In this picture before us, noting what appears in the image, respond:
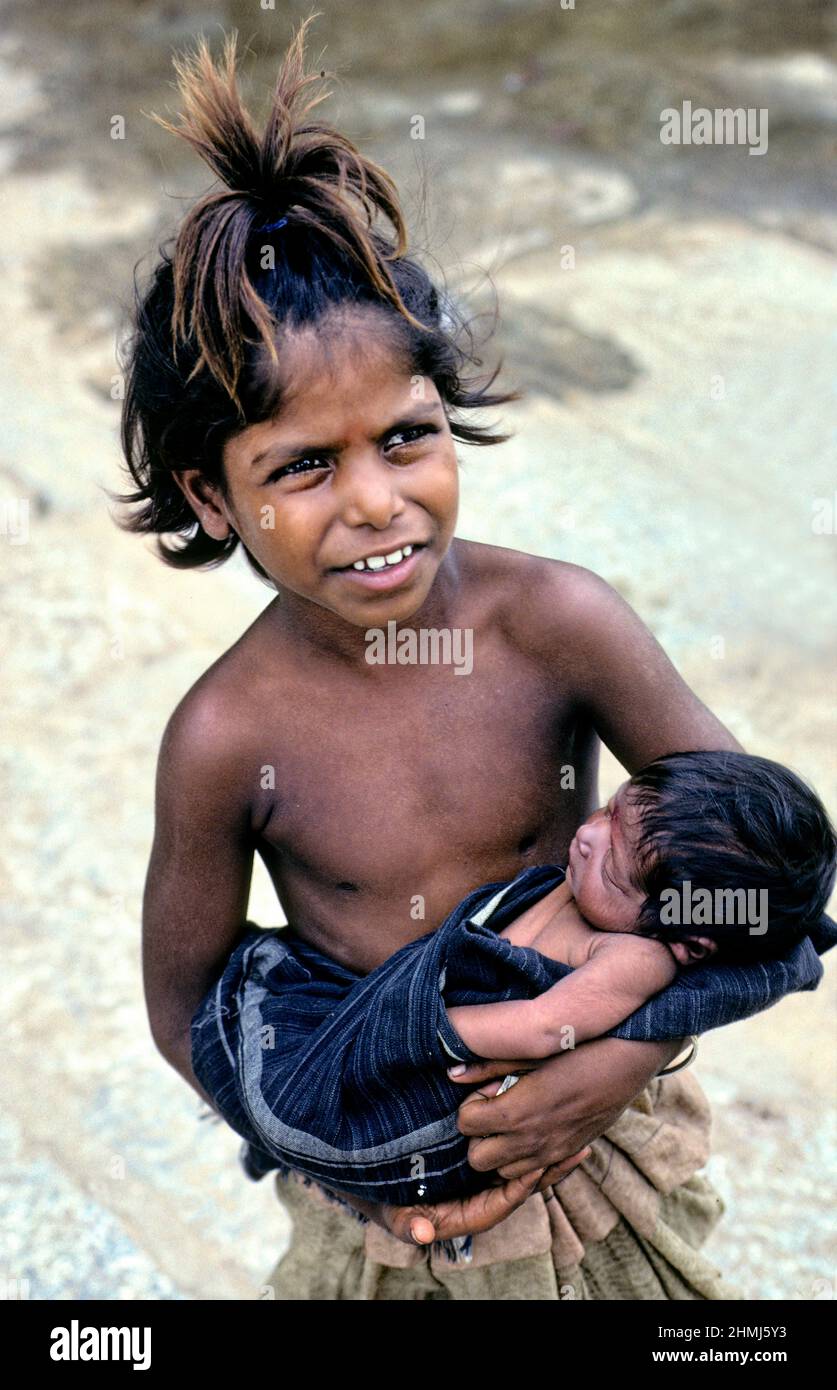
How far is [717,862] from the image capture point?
60.9 inches

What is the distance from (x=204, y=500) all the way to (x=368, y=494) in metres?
0.27

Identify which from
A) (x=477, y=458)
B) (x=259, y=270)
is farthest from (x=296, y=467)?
(x=477, y=458)

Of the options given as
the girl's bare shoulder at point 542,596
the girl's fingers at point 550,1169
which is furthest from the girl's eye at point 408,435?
the girl's fingers at point 550,1169

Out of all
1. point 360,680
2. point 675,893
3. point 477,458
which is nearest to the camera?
point 675,893

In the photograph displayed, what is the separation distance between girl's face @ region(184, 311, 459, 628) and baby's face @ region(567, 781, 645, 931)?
0.98 feet

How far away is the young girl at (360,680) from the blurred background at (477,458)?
0.84 feet

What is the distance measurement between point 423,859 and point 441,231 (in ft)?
11.7

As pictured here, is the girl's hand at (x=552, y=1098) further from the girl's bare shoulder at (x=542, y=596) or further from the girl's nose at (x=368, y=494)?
the girl's nose at (x=368, y=494)

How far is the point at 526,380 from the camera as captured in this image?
4.68 meters

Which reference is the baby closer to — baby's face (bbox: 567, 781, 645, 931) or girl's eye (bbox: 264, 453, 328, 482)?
baby's face (bbox: 567, 781, 645, 931)

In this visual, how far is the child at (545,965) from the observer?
1521 millimetres

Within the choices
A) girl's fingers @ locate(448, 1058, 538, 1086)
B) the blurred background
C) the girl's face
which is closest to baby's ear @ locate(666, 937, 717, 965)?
girl's fingers @ locate(448, 1058, 538, 1086)

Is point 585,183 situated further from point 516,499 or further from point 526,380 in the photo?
point 516,499

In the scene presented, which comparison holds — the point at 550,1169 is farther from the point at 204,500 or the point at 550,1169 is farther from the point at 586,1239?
the point at 204,500
